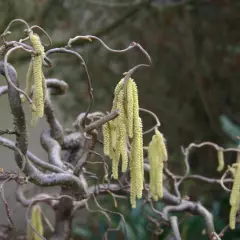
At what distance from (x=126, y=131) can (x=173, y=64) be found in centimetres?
150

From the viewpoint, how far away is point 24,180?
0.74m

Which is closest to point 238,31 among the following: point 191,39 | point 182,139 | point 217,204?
point 191,39

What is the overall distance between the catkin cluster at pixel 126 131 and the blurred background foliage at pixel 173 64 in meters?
1.31

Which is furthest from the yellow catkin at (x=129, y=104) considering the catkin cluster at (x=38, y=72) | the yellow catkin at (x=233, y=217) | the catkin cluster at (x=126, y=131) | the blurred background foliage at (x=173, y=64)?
the blurred background foliage at (x=173, y=64)

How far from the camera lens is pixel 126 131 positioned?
2.09 ft

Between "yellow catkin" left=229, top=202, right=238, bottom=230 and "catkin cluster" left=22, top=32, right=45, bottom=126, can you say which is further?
"yellow catkin" left=229, top=202, right=238, bottom=230

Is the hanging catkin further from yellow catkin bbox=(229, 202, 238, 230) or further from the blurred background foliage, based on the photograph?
the blurred background foliage

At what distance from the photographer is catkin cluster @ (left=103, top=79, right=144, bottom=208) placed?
611 millimetres

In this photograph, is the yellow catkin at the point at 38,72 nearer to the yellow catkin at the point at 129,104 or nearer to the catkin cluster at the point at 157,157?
the yellow catkin at the point at 129,104

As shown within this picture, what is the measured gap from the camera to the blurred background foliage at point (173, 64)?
2021 mm

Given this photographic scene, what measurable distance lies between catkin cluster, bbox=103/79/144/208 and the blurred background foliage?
1308 mm

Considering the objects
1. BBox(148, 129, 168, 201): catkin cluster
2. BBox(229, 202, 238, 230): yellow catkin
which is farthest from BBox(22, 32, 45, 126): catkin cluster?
BBox(229, 202, 238, 230): yellow catkin

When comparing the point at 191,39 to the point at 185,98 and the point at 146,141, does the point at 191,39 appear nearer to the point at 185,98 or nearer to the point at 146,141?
the point at 185,98

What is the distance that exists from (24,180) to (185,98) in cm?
144
